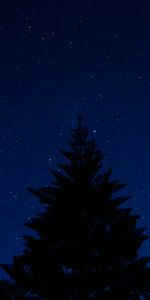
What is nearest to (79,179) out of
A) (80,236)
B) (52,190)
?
(52,190)

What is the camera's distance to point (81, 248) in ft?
31.9

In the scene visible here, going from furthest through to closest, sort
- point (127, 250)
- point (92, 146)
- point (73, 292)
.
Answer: point (92, 146)
point (127, 250)
point (73, 292)

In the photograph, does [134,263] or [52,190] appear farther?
[52,190]

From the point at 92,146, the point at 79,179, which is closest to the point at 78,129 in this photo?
the point at 92,146

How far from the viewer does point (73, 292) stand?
9.33 metres

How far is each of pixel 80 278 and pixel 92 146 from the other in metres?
3.68

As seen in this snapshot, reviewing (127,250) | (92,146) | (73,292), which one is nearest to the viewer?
(73,292)

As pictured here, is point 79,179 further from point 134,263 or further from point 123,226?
point 134,263

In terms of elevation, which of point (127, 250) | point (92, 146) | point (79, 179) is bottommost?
point (127, 250)

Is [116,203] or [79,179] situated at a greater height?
[79,179]

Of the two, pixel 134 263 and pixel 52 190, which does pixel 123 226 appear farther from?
pixel 52 190

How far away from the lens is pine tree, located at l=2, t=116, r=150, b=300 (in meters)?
9.41

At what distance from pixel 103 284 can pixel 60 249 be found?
4.24 feet

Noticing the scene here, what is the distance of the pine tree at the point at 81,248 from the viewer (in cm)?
941
